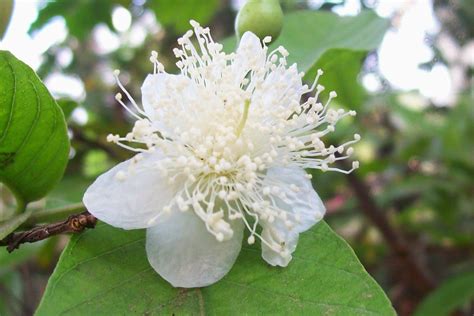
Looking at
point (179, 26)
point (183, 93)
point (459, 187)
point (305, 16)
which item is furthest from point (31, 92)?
point (459, 187)

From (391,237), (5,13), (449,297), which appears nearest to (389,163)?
(391,237)

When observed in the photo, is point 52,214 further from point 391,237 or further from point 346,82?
point 391,237

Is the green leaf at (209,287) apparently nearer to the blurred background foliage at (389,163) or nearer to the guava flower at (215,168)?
the guava flower at (215,168)

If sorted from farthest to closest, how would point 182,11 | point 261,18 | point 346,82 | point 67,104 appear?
point 182,11
point 346,82
point 67,104
point 261,18

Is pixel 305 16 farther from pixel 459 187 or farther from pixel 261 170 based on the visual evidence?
pixel 459 187

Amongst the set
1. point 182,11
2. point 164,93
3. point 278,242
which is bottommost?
point 182,11
